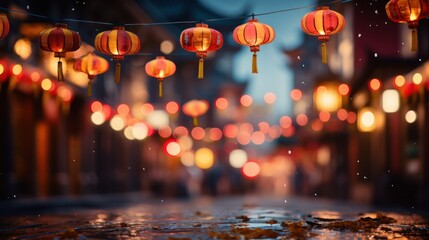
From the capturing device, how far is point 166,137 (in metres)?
42.0

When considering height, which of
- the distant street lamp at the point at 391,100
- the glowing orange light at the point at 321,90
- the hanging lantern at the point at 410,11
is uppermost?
the glowing orange light at the point at 321,90

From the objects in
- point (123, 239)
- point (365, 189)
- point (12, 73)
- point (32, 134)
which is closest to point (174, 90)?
point (365, 189)

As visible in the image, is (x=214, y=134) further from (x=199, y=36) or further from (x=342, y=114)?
(x=199, y=36)

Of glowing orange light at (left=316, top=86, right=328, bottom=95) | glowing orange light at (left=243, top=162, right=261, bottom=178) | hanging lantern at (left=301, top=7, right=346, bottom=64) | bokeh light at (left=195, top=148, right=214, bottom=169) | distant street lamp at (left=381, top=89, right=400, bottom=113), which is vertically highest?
glowing orange light at (left=316, top=86, right=328, bottom=95)

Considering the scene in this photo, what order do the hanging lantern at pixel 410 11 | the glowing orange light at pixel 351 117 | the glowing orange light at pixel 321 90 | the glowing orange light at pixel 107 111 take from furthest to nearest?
the glowing orange light at pixel 351 117
the glowing orange light at pixel 107 111
the glowing orange light at pixel 321 90
the hanging lantern at pixel 410 11

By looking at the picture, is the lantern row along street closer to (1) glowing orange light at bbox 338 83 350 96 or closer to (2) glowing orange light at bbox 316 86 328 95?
(2) glowing orange light at bbox 316 86 328 95

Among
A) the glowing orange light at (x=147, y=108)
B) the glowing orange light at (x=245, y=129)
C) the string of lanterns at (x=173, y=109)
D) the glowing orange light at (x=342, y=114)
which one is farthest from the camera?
the glowing orange light at (x=245, y=129)

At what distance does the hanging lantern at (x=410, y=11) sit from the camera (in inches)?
461

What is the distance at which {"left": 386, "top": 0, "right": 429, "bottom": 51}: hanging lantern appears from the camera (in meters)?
11.7

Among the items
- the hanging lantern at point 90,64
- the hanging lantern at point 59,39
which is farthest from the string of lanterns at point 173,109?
the hanging lantern at point 59,39

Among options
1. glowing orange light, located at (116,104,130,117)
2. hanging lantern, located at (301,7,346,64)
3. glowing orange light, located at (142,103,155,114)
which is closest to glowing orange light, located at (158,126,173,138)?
glowing orange light, located at (142,103,155,114)

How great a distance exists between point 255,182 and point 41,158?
4195 centimetres

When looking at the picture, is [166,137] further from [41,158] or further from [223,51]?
[223,51]

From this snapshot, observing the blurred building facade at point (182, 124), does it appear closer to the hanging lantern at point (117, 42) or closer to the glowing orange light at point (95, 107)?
the glowing orange light at point (95, 107)
